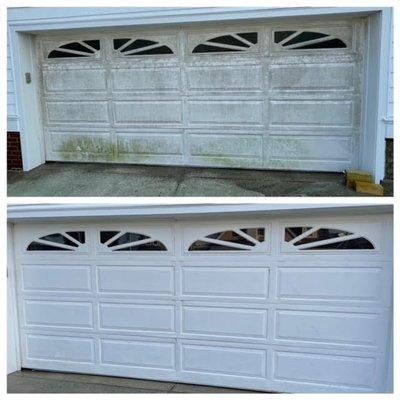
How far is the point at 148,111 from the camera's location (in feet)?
22.0

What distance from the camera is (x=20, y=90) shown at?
668cm

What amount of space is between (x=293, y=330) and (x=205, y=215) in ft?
5.47

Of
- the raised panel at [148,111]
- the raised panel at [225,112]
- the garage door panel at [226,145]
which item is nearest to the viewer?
the raised panel at [225,112]

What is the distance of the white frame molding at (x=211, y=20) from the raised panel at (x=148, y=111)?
3.64 ft

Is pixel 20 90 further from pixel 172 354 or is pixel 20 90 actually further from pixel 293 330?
pixel 293 330

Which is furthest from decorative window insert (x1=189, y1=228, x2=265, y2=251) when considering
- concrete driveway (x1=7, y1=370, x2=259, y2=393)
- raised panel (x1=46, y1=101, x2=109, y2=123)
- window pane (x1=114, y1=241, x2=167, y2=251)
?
raised panel (x1=46, y1=101, x2=109, y2=123)

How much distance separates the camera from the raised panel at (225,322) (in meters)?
5.29

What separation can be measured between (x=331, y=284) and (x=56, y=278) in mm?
3450

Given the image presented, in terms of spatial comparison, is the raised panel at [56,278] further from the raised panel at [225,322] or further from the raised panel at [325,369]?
the raised panel at [325,369]

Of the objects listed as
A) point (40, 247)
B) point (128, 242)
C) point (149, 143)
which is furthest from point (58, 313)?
point (149, 143)

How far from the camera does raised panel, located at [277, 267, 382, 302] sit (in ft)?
16.2

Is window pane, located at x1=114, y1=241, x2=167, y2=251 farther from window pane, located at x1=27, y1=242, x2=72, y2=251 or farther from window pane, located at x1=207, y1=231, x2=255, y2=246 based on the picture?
window pane, located at x1=27, y1=242, x2=72, y2=251

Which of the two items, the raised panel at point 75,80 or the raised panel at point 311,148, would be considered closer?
the raised panel at point 311,148

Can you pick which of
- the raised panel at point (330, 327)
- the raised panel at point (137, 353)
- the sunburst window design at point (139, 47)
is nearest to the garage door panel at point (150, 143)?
the sunburst window design at point (139, 47)
